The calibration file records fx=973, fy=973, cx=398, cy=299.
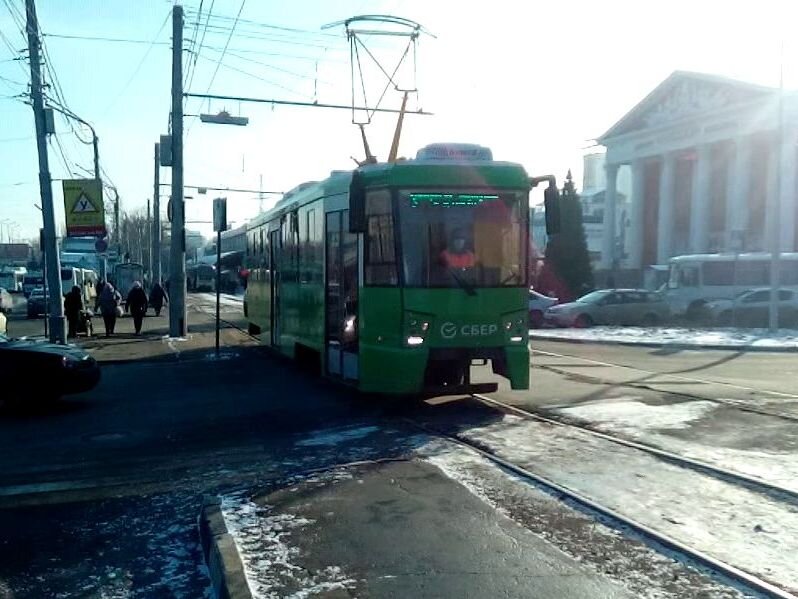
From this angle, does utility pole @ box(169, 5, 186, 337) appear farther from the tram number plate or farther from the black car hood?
the tram number plate

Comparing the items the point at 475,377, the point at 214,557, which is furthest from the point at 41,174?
the point at 214,557

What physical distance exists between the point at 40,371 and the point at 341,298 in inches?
172

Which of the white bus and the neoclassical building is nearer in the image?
the white bus

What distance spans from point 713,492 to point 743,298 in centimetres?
3130

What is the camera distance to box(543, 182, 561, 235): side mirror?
12.9 m

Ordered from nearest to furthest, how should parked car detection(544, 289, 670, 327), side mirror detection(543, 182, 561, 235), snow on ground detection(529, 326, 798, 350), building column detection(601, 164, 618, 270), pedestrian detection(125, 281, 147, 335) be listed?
side mirror detection(543, 182, 561, 235) < snow on ground detection(529, 326, 798, 350) < pedestrian detection(125, 281, 147, 335) < parked car detection(544, 289, 670, 327) < building column detection(601, 164, 618, 270)

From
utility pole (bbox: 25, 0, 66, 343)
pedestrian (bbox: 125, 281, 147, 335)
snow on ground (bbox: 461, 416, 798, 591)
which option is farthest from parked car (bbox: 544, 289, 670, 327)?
Result: snow on ground (bbox: 461, 416, 798, 591)

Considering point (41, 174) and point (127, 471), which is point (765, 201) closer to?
point (41, 174)

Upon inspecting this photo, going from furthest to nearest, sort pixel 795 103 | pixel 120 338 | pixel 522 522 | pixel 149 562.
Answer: pixel 795 103, pixel 120 338, pixel 522 522, pixel 149 562

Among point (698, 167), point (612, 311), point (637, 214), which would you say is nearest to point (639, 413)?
point (612, 311)

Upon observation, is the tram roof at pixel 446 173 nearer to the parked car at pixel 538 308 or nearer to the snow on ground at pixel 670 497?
the snow on ground at pixel 670 497

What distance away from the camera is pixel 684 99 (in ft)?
234

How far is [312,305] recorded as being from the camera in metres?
15.5

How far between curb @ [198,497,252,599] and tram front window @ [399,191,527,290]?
535cm
